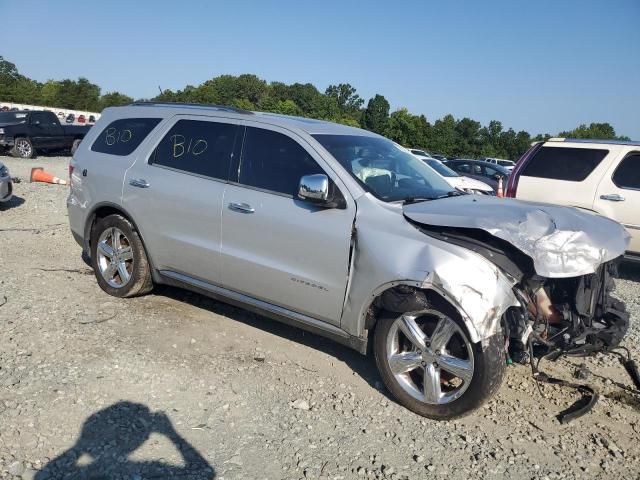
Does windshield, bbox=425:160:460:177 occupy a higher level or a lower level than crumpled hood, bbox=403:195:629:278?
lower

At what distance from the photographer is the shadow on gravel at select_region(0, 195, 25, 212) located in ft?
32.4

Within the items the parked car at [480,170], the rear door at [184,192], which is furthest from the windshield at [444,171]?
the rear door at [184,192]

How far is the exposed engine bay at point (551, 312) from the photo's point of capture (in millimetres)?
3422

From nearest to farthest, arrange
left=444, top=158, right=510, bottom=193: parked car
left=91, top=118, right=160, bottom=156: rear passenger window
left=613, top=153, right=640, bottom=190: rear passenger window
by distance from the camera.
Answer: left=91, top=118, right=160, bottom=156: rear passenger window < left=613, top=153, right=640, bottom=190: rear passenger window < left=444, top=158, right=510, bottom=193: parked car

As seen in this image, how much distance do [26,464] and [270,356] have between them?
1.90m

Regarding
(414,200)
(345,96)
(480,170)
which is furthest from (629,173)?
(345,96)

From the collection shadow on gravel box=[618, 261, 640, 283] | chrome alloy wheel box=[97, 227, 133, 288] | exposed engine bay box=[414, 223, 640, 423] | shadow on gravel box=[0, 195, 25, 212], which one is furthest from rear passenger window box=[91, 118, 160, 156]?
shadow on gravel box=[618, 261, 640, 283]

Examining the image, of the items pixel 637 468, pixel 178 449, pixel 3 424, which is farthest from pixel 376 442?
pixel 3 424

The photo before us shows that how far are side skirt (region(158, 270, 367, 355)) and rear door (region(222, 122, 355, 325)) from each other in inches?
1.9

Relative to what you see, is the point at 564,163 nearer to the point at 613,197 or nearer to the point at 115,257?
the point at 613,197

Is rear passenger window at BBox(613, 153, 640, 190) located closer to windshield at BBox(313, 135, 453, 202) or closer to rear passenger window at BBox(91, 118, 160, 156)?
windshield at BBox(313, 135, 453, 202)

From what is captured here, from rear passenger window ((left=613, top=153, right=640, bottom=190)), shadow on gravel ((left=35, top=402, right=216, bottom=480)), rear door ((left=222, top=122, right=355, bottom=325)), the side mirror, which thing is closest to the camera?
shadow on gravel ((left=35, top=402, right=216, bottom=480))

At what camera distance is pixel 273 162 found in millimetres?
4277

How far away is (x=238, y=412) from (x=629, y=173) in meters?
6.44
